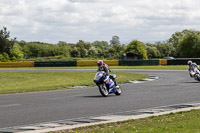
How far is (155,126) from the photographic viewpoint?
877 centimetres

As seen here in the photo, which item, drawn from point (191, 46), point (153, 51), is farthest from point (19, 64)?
point (153, 51)

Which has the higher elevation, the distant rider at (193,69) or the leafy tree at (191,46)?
the leafy tree at (191,46)

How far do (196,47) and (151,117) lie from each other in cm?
11423

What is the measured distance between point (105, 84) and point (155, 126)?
7.94 meters

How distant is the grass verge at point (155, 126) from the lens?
26.7 ft

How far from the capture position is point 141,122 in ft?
31.3

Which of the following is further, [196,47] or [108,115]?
[196,47]

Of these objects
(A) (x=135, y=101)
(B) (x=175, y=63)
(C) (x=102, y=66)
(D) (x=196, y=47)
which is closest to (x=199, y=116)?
(A) (x=135, y=101)

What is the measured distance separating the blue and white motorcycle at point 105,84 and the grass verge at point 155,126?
5955mm

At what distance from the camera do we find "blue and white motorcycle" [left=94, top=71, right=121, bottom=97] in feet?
53.1

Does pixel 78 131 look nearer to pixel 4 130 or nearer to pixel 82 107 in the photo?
pixel 4 130

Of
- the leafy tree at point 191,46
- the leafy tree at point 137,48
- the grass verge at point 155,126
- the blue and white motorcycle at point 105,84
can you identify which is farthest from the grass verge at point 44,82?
the leafy tree at point 137,48

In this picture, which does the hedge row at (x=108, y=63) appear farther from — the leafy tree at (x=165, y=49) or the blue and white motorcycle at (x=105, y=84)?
the leafy tree at (x=165, y=49)

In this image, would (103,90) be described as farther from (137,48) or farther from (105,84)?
(137,48)
